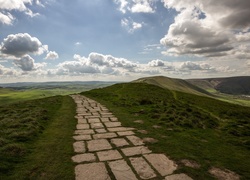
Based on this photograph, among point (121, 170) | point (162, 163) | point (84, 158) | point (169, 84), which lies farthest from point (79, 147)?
point (169, 84)

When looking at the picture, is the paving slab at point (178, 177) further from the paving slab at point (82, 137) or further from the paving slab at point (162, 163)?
the paving slab at point (82, 137)

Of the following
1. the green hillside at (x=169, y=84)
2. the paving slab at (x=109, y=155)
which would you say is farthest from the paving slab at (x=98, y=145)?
the green hillside at (x=169, y=84)

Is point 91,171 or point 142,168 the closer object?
point 91,171

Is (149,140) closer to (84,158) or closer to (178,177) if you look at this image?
(178,177)

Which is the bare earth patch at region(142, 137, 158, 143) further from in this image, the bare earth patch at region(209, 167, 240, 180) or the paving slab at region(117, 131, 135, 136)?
the bare earth patch at region(209, 167, 240, 180)

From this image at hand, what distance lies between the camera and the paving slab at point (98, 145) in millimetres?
6000

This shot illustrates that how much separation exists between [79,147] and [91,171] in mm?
1755

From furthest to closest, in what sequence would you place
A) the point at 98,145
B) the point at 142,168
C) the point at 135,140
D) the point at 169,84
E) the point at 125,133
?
the point at 169,84 < the point at 125,133 < the point at 135,140 < the point at 98,145 < the point at 142,168

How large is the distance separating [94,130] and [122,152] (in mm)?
2918

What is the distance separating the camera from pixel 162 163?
502 cm

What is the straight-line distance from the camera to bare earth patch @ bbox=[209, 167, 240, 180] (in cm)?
441

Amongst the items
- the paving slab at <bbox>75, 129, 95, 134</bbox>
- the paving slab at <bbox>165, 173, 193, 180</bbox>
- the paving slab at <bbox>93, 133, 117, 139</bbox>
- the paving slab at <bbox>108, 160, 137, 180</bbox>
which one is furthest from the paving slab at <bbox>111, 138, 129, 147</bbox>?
the paving slab at <bbox>165, 173, 193, 180</bbox>

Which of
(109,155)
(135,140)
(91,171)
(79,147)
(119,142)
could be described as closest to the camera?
(91,171)

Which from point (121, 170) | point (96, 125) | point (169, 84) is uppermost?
point (121, 170)
